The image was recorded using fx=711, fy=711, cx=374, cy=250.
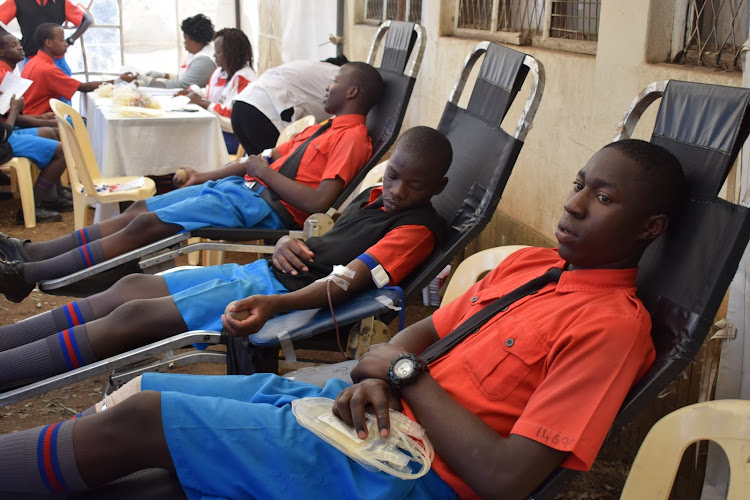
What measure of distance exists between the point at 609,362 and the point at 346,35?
541cm

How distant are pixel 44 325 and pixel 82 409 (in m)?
0.57

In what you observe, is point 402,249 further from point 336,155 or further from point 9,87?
point 9,87

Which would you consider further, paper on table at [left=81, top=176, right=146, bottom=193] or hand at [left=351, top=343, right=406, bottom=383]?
paper on table at [left=81, top=176, right=146, bottom=193]

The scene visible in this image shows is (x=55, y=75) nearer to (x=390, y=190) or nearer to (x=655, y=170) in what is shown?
(x=390, y=190)

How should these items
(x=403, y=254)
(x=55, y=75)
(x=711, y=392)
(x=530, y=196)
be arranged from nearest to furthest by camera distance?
(x=711, y=392), (x=403, y=254), (x=530, y=196), (x=55, y=75)

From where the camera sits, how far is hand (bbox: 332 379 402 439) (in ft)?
4.69

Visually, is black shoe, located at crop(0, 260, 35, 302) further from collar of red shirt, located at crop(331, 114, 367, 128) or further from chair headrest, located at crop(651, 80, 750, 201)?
chair headrest, located at crop(651, 80, 750, 201)

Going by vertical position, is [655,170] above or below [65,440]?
above

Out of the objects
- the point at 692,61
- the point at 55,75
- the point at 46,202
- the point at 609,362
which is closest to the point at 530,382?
the point at 609,362

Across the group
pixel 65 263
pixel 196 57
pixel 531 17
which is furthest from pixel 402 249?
pixel 196 57

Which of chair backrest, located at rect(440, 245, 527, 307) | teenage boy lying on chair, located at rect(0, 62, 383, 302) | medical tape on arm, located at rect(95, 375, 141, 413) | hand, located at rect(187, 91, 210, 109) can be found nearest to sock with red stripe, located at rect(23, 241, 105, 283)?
teenage boy lying on chair, located at rect(0, 62, 383, 302)

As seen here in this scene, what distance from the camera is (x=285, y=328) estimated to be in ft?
6.95

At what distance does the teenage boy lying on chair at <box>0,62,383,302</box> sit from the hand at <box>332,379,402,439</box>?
5.65ft

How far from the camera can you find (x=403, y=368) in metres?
1.48
